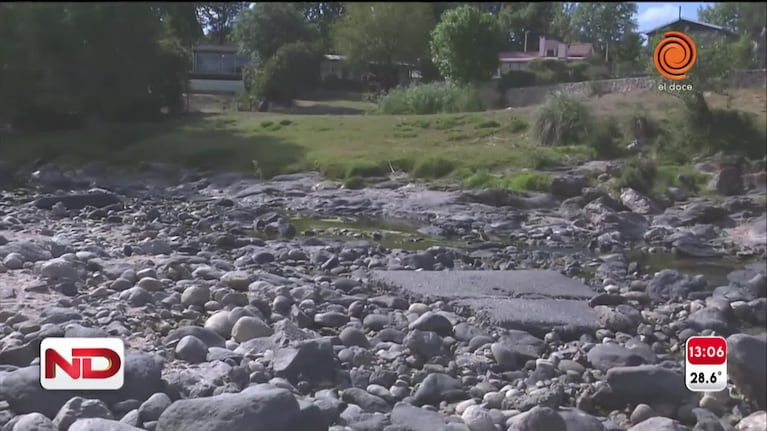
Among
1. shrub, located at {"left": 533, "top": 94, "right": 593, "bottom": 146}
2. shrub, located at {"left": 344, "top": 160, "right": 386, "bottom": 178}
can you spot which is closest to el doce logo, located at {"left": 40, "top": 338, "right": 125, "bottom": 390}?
shrub, located at {"left": 344, "top": 160, "right": 386, "bottom": 178}

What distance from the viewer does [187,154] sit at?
72.1 feet

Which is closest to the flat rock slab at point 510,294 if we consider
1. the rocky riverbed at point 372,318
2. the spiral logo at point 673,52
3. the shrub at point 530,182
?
the rocky riverbed at point 372,318

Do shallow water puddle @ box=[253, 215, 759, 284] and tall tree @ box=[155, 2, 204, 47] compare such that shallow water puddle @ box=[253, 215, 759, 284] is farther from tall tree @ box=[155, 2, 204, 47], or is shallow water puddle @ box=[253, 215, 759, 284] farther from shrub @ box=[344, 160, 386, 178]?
tall tree @ box=[155, 2, 204, 47]

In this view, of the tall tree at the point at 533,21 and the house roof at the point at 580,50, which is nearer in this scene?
the tall tree at the point at 533,21

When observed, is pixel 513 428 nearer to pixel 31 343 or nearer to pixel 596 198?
pixel 31 343

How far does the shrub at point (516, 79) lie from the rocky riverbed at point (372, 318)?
2.45 m

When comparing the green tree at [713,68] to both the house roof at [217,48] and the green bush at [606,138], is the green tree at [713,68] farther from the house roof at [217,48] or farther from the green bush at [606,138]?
the house roof at [217,48]

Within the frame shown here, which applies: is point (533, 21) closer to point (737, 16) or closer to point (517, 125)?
point (737, 16)

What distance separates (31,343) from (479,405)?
3.11 m

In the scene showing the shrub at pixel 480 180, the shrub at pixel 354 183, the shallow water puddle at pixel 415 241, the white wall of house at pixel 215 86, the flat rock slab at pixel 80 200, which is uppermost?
the white wall of house at pixel 215 86

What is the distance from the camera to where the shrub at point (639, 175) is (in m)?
21.4

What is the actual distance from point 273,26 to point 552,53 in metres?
3.13

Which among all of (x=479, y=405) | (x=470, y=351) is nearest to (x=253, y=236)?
A: (x=470, y=351)

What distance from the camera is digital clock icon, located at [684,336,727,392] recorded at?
7.38 m
